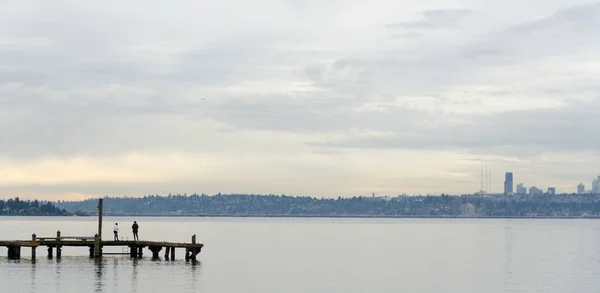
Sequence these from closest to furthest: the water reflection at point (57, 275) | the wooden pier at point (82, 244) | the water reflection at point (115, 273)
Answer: the water reflection at point (57, 275) < the water reflection at point (115, 273) < the wooden pier at point (82, 244)

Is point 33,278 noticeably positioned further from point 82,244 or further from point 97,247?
point 97,247

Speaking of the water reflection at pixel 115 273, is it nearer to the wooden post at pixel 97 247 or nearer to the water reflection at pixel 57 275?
the wooden post at pixel 97 247

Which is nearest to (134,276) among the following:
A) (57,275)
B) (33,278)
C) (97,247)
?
(57,275)

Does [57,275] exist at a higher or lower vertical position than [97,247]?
lower

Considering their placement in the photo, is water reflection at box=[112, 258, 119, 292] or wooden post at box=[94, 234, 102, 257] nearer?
water reflection at box=[112, 258, 119, 292]

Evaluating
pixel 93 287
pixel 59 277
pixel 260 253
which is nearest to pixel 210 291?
pixel 93 287

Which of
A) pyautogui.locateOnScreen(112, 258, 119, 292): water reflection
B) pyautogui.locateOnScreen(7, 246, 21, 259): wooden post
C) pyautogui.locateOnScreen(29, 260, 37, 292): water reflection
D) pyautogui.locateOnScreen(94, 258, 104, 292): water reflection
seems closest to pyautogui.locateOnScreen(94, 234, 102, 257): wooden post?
pyautogui.locateOnScreen(94, 258, 104, 292): water reflection

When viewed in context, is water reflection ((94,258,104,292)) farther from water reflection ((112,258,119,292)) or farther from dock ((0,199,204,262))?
dock ((0,199,204,262))

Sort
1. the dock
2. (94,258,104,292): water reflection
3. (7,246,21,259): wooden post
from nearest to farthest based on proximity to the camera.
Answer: (94,258,104,292): water reflection
the dock
(7,246,21,259): wooden post

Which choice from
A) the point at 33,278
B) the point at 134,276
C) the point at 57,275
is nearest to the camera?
the point at 33,278

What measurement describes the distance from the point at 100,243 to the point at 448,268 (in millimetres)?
31384

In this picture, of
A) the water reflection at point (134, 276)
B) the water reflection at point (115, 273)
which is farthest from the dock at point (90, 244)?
the water reflection at point (134, 276)

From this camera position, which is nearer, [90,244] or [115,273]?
[115,273]

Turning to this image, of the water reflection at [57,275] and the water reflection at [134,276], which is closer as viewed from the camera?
the water reflection at [57,275]
